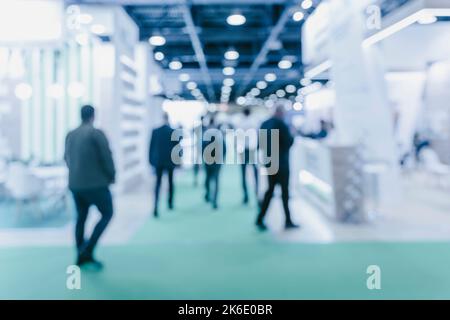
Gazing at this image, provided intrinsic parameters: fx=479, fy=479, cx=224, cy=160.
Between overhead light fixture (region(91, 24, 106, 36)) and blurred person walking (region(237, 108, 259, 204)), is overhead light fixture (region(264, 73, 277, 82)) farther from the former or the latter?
blurred person walking (region(237, 108, 259, 204))

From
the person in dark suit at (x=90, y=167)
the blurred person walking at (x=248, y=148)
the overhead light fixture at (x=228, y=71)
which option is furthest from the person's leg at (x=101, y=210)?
the overhead light fixture at (x=228, y=71)

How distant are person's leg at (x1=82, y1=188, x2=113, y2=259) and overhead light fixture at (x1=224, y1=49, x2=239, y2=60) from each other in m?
11.2

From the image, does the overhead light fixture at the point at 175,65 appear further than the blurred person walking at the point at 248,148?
Yes

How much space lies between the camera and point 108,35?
7762 millimetres

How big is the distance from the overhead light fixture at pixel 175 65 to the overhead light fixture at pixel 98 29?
8.81 meters

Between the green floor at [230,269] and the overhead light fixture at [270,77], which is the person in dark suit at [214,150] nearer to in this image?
the green floor at [230,269]

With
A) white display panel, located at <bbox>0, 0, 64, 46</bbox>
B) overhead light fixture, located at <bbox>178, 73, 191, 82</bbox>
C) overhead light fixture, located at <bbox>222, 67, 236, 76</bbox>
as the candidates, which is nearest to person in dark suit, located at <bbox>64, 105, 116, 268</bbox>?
white display panel, located at <bbox>0, 0, 64, 46</bbox>

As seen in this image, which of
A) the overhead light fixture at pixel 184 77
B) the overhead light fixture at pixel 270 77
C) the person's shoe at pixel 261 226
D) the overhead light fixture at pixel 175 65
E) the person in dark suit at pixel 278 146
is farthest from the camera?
the overhead light fixture at pixel 270 77

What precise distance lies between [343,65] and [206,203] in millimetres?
2785

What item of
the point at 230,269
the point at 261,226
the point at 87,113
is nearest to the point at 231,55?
the point at 261,226

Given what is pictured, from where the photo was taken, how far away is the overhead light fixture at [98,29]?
25.4ft

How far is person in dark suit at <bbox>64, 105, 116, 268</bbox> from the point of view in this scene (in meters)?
3.64

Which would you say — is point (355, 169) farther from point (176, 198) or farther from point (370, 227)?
point (176, 198)
